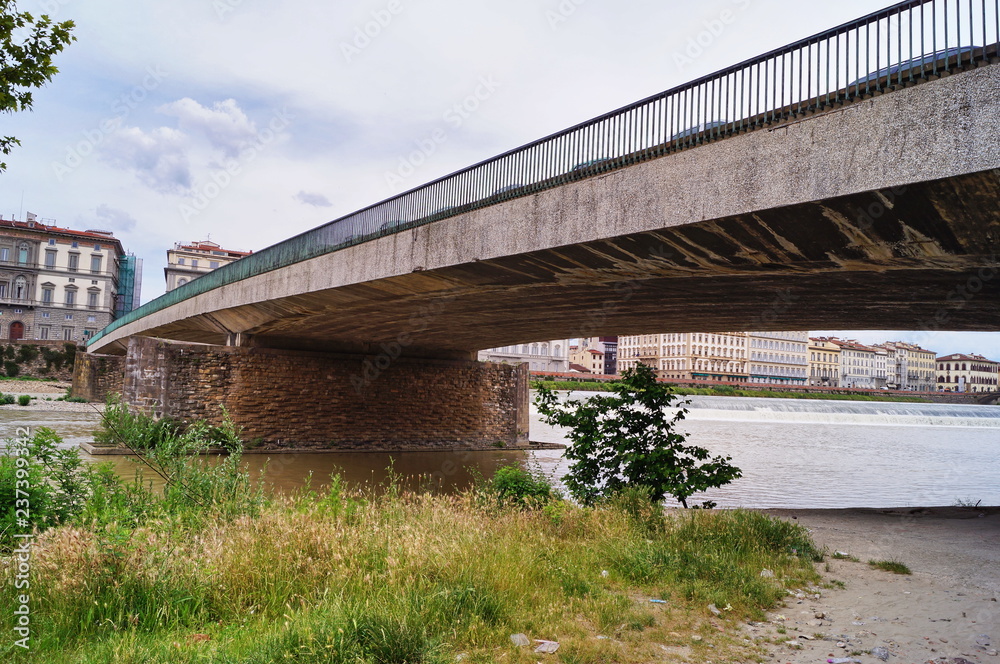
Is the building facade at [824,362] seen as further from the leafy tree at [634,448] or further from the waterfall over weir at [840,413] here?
the leafy tree at [634,448]

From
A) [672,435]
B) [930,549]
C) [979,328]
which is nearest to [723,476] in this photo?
[672,435]

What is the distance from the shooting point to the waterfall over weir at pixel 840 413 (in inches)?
1981

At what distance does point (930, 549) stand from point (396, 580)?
21.2ft

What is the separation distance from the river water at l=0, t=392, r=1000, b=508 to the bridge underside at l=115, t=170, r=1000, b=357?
262cm

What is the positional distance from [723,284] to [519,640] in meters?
8.05

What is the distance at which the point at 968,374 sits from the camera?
116938mm

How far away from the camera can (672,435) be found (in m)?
9.09

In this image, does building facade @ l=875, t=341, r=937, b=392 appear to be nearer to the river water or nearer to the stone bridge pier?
the river water

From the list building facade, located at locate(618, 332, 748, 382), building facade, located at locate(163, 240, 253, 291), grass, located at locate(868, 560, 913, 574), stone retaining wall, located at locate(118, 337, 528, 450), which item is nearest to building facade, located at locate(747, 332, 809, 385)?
building facade, located at locate(618, 332, 748, 382)

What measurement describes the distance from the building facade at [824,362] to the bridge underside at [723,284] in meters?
119

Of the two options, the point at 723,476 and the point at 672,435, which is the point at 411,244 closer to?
the point at 672,435

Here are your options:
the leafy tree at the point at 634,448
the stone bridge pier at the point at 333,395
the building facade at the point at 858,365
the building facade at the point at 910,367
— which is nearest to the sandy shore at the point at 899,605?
the leafy tree at the point at 634,448

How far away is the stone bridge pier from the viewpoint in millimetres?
20031

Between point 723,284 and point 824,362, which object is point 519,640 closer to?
point 723,284
